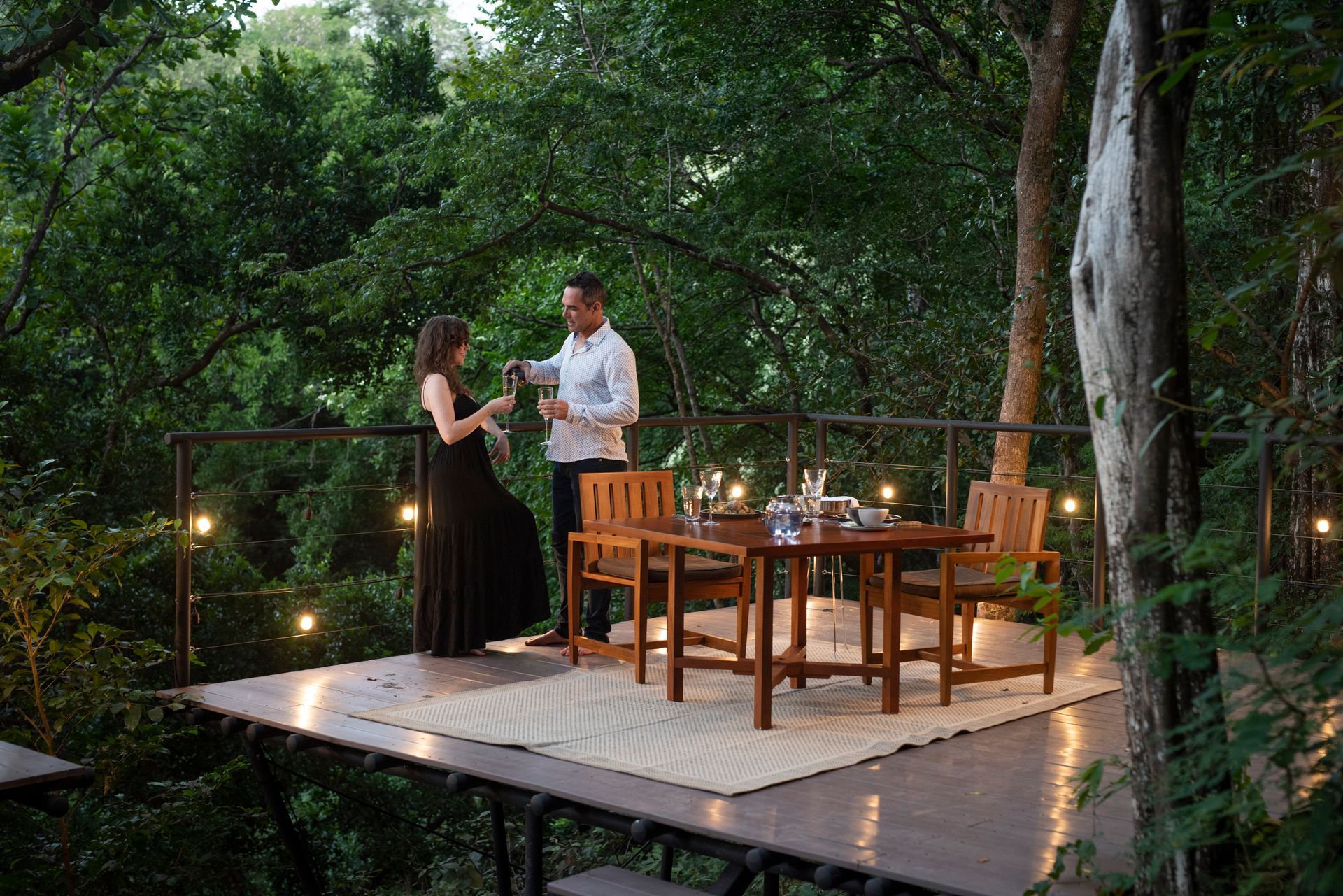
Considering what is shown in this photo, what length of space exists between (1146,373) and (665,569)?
2.75 metres

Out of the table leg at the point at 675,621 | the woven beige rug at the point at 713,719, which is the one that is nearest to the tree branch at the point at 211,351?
the woven beige rug at the point at 713,719

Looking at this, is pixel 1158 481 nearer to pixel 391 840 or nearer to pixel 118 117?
pixel 391 840

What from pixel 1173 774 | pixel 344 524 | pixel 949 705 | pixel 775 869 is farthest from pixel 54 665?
pixel 344 524

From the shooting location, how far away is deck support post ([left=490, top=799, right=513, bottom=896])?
4.63 metres

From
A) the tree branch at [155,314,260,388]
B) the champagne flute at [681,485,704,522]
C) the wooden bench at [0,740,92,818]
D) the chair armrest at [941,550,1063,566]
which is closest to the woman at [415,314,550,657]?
the champagne flute at [681,485,704,522]

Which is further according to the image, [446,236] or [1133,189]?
[446,236]

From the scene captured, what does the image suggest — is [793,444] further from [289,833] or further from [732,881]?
[732,881]

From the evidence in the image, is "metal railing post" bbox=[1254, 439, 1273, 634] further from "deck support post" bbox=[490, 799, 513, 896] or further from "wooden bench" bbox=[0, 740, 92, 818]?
"wooden bench" bbox=[0, 740, 92, 818]

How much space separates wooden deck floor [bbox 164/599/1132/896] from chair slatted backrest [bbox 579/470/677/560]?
671 millimetres

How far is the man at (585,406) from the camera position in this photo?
543 cm

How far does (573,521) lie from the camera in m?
5.72

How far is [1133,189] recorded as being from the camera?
2.63 m

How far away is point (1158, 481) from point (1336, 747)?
61 cm

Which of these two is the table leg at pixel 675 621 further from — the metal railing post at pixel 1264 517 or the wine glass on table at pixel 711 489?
the metal railing post at pixel 1264 517
